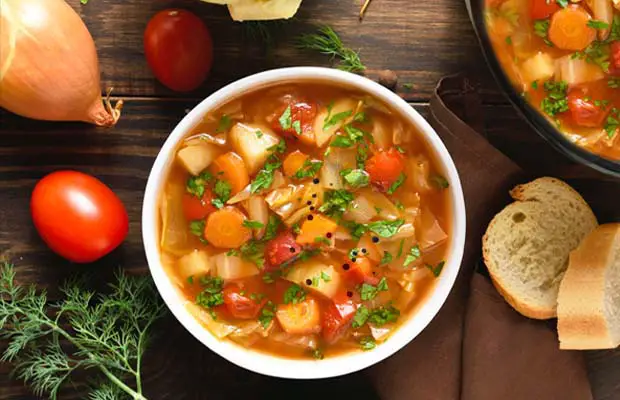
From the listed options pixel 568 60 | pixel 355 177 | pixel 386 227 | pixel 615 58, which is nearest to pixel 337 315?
pixel 386 227

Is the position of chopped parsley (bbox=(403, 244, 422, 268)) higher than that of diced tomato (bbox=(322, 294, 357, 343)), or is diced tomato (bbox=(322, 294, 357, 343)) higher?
chopped parsley (bbox=(403, 244, 422, 268))

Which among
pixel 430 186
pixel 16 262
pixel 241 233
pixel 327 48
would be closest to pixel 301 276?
pixel 241 233

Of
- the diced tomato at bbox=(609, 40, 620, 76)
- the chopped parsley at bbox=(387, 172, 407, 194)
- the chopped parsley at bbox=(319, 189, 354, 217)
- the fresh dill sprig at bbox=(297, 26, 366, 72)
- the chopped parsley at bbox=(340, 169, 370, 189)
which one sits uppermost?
the diced tomato at bbox=(609, 40, 620, 76)

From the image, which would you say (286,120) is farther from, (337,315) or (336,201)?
(337,315)

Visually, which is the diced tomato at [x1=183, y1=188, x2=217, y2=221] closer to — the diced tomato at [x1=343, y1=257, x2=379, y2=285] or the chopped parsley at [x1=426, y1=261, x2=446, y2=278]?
the diced tomato at [x1=343, y1=257, x2=379, y2=285]

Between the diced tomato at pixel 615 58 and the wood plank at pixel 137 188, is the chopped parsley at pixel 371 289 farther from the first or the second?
the diced tomato at pixel 615 58

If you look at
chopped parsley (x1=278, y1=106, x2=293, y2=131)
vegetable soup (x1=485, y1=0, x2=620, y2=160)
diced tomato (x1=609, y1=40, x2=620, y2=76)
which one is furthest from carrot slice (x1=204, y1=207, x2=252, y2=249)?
diced tomato (x1=609, y1=40, x2=620, y2=76)

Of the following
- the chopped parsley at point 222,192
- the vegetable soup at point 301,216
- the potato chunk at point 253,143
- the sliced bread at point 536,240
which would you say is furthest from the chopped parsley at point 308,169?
the sliced bread at point 536,240
